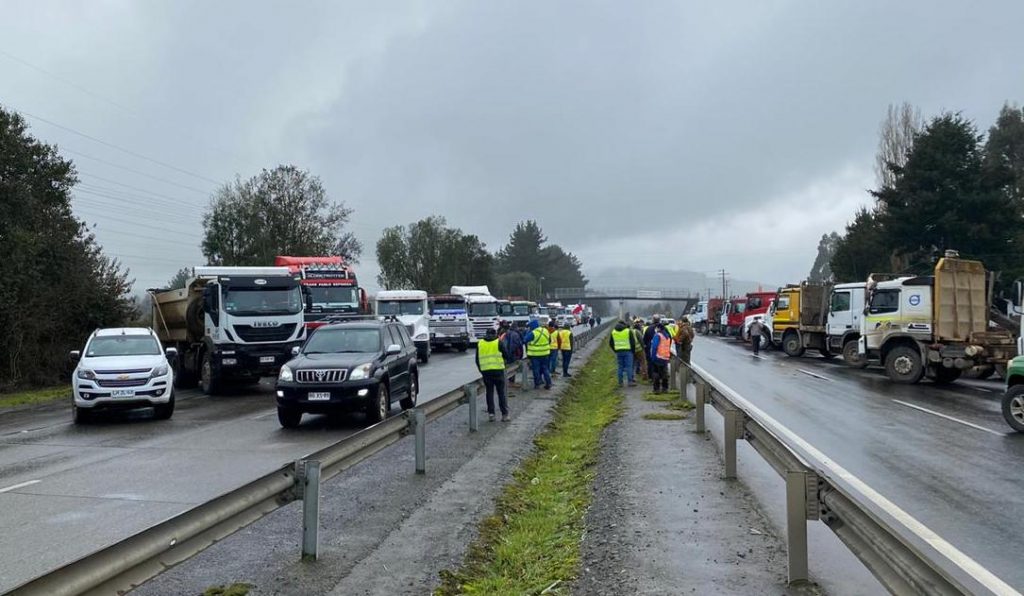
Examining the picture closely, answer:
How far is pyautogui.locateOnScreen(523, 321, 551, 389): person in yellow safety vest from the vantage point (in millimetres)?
20031

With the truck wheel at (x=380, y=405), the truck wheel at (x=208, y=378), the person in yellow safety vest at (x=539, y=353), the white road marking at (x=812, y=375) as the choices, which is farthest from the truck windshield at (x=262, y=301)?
the white road marking at (x=812, y=375)

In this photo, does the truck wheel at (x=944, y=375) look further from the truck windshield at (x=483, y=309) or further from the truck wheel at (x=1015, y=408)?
the truck windshield at (x=483, y=309)

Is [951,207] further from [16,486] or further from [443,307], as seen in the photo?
[16,486]

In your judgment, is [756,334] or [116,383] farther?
[756,334]

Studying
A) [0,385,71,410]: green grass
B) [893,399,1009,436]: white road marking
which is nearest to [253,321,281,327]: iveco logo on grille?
[0,385,71,410]: green grass

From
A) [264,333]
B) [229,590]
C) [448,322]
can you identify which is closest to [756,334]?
[448,322]

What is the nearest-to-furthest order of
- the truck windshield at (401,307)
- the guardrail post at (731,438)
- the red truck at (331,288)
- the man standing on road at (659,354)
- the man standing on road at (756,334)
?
the guardrail post at (731,438), the man standing on road at (659,354), the red truck at (331,288), the truck windshield at (401,307), the man standing on road at (756,334)

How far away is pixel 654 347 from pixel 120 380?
453 inches

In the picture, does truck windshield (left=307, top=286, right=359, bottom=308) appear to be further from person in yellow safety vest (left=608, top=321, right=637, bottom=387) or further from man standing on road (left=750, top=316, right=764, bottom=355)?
man standing on road (left=750, top=316, right=764, bottom=355)

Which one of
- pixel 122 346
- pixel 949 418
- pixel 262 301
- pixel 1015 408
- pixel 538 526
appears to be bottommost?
pixel 949 418

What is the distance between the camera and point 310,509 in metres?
5.93

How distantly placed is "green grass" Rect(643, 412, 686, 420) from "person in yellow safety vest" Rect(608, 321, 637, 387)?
5.31 meters

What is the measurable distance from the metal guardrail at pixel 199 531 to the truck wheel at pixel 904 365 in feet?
60.3

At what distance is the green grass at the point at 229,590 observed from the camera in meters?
5.30
